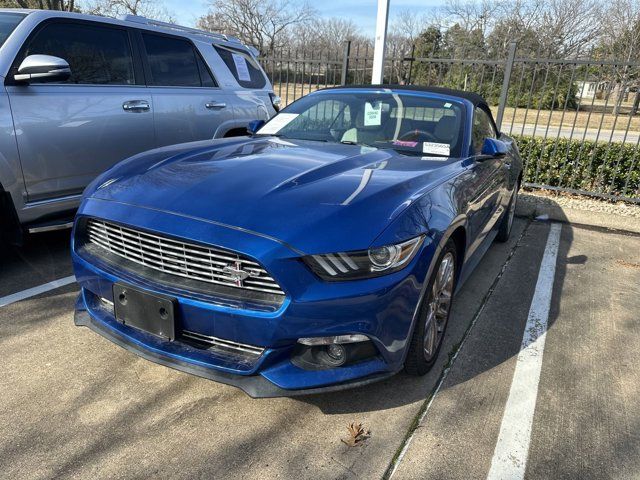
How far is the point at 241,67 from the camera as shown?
18.5 ft

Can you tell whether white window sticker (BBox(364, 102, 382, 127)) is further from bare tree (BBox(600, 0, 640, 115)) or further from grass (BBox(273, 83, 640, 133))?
bare tree (BBox(600, 0, 640, 115))

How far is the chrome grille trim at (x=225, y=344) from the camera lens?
208cm

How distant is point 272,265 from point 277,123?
2.25 metres

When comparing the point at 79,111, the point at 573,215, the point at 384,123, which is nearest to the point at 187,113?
the point at 79,111

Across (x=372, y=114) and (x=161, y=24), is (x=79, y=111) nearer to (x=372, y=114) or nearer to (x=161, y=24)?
(x=161, y=24)

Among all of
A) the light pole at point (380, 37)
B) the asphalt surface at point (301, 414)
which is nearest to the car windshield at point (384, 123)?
the asphalt surface at point (301, 414)

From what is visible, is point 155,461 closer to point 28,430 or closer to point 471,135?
point 28,430

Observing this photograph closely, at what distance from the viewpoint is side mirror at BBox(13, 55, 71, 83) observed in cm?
332

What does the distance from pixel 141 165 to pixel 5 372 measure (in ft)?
4.33

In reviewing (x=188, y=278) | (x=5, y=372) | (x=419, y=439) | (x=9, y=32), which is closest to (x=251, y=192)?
(x=188, y=278)

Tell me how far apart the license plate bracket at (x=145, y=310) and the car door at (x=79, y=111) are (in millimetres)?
1926

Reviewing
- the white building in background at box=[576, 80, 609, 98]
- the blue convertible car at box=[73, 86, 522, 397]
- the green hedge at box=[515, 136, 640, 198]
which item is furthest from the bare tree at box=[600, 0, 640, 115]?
the blue convertible car at box=[73, 86, 522, 397]

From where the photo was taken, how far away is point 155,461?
2023 millimetres

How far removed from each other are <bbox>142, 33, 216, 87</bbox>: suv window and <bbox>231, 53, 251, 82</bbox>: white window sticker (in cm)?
52
